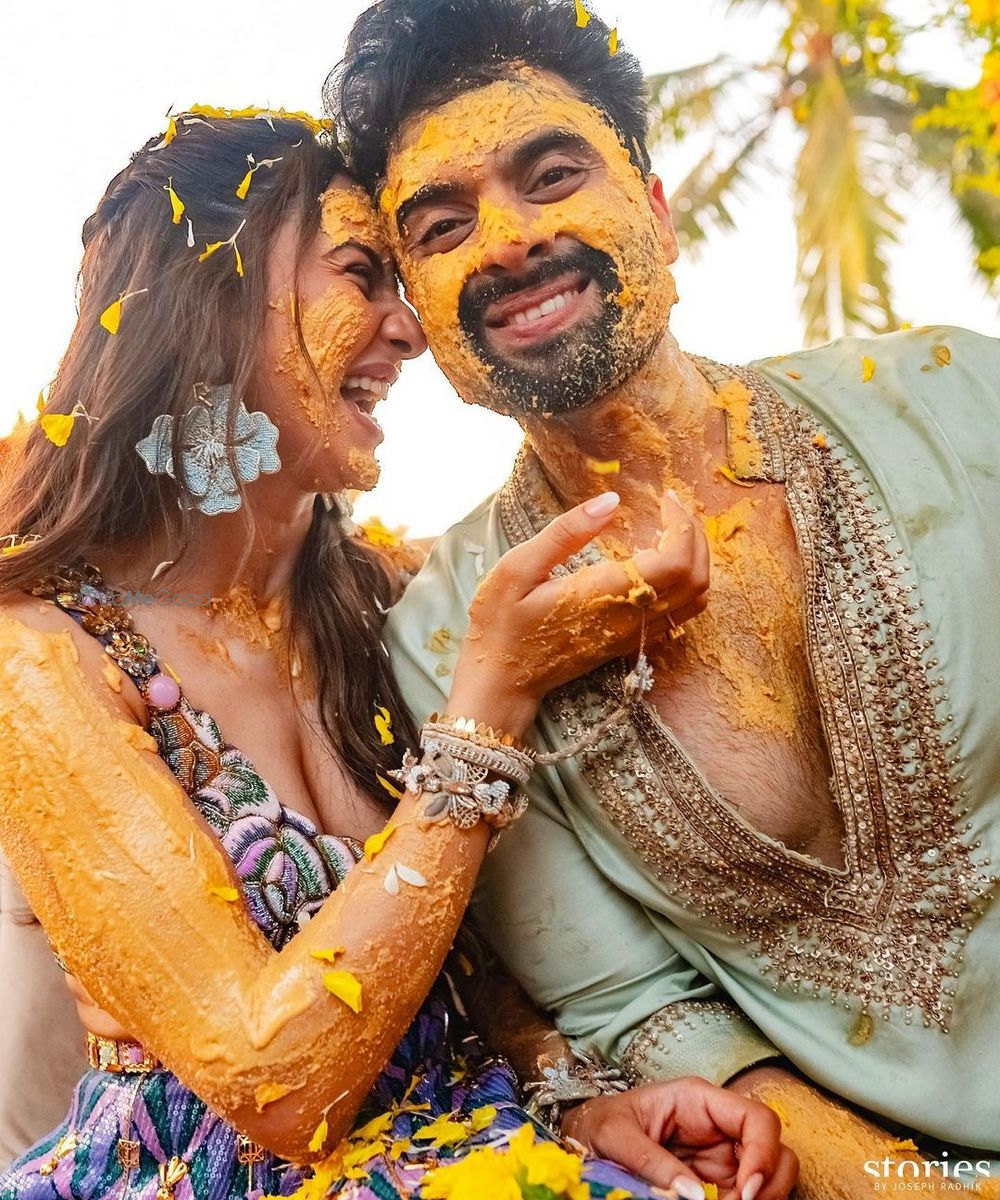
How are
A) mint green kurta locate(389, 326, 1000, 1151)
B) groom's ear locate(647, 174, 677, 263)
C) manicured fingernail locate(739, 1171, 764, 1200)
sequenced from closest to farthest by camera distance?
1. manicured fingernail locate(739, 1171, 764, 1200)
2. mint green kurta locate(389, 326, 1000, 1151)
3. groom's ear locate(647, 174, 677, 263)

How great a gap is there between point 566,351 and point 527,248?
0.61 ft

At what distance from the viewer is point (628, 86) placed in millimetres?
2475

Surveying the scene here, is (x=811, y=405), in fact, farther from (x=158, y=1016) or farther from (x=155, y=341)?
(x=158, y=1016)

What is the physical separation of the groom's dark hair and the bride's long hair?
0.36 feet

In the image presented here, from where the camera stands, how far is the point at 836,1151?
2.02 meters

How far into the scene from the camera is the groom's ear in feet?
7.88

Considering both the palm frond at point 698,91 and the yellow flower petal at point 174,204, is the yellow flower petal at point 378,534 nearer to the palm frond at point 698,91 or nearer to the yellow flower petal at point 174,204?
the yellow flower petal at point 174,204

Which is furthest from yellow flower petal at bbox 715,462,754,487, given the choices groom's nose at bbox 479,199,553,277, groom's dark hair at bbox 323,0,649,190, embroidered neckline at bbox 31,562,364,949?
embroidered neckline at bbox 31,562,364,949

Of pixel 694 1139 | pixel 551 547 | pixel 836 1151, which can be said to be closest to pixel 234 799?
pixel 551 547

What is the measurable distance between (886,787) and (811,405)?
28.8 inches

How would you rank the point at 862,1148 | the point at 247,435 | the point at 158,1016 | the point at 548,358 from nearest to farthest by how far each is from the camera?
the point at 158,1016, the point at 862,1148, the point at 548,358, the point at 247,435

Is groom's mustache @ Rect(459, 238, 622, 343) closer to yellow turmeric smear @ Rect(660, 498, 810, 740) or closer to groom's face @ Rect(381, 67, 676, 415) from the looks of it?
groom's face @ Rect(381, 67, 676, 415)

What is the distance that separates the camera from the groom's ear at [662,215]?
240cm

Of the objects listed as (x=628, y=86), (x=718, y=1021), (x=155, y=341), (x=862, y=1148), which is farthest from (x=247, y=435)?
(x=862, y=1148)
